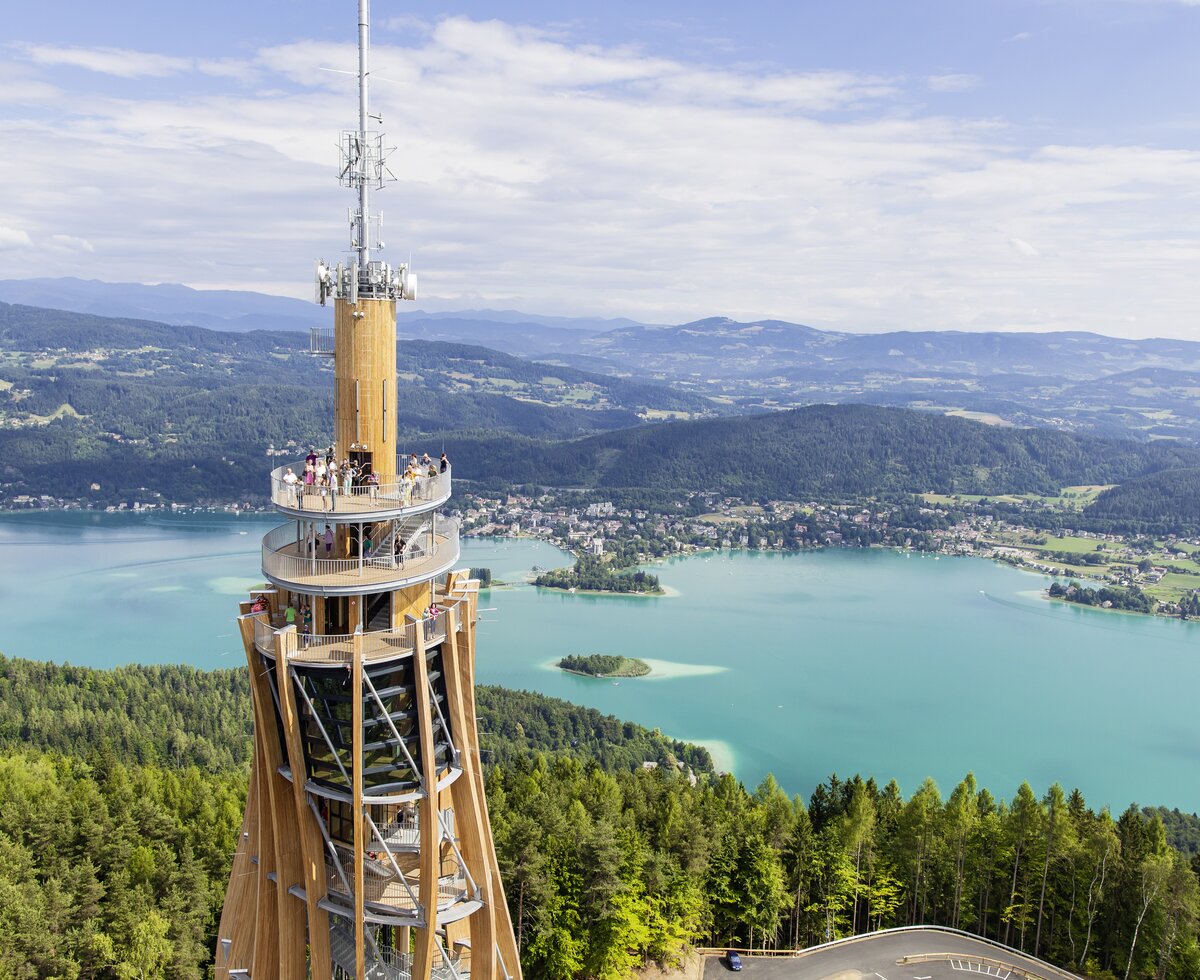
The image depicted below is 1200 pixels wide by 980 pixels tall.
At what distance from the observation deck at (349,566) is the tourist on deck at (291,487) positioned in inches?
29.5

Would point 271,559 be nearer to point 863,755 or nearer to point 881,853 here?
point 881,853

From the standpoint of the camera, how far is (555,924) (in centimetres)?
2559

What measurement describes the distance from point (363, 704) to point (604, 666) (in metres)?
76.0

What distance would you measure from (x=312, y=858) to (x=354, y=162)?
10.5 meters

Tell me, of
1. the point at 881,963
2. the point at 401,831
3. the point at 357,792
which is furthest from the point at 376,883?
the point at 881,963

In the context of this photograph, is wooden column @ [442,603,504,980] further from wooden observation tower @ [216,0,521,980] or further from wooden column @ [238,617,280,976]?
wooden column @ [238,617,280,976]

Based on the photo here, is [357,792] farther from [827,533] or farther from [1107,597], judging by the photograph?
[827,533]

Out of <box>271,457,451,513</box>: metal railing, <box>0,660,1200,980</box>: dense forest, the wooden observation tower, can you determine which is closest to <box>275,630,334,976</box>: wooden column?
the wooden observation tower

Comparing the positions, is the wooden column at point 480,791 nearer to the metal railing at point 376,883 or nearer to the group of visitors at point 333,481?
the metal railing at point 376,883

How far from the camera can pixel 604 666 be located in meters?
88.5

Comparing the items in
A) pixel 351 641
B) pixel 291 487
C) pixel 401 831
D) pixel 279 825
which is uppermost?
pixel 291 487

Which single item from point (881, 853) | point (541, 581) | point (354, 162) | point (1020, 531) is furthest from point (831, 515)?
point (354, 162)

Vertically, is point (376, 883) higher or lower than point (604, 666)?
higher

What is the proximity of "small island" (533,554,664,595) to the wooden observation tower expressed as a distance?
109 metres
